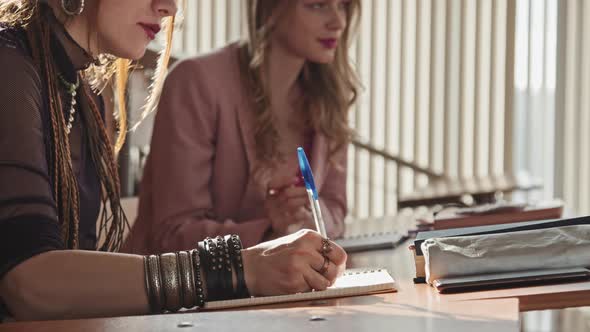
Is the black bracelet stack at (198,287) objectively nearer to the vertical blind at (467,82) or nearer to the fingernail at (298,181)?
the fingernail at (298,181)

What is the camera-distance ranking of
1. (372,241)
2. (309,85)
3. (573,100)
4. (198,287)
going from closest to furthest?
(198,287) → (372,241) → (309,85) → (573,100)

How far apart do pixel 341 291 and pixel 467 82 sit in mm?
4353

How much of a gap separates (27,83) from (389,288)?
0.65m

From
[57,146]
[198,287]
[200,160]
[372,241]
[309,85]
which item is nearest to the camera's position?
[198,287]

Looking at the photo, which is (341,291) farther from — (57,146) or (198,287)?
(57,146)

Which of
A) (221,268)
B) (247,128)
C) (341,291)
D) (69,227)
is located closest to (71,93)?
(69,227)

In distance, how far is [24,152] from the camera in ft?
5.29

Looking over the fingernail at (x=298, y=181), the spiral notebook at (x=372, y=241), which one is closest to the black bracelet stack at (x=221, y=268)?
the spiral notebook at (x=372, y=241)

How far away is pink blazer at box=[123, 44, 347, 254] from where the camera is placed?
2.76m

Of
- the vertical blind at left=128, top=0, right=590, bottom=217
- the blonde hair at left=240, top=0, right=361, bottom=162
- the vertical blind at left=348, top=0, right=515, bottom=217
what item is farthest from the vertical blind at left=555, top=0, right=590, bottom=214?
the blonde hair at left=240, top=0, right=361, bottom=162

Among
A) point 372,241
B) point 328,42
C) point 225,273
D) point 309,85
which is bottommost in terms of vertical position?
→ point 372,241

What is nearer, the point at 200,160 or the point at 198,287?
the point at 198,287

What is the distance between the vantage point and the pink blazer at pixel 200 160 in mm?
2762

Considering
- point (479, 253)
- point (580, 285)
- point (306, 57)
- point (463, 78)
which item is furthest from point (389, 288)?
point (463, 78)
